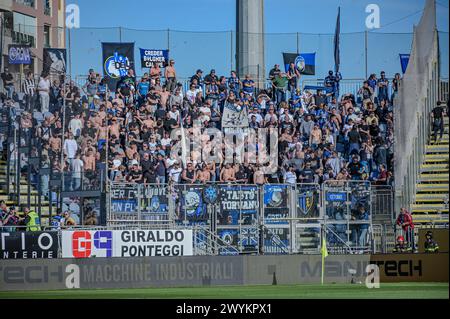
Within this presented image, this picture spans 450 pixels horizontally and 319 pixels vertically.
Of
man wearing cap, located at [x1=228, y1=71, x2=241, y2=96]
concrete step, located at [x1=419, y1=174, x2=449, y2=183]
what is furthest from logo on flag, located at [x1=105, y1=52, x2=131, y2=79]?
concrete step, located at [x1=419, y1=174, x2=449, y2=183]

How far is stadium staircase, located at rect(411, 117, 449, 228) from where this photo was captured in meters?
21.8

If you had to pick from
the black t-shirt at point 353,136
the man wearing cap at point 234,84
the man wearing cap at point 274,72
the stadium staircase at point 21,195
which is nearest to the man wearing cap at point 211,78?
the man wearing cap at point 234,84

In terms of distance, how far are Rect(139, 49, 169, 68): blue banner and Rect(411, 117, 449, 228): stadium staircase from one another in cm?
764

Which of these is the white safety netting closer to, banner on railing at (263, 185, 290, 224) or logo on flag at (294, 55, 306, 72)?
banner on railing at (263, 185, 290, 224)

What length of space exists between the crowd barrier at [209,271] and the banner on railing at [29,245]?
21.2 inches

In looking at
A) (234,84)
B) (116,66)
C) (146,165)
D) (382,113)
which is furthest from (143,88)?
(382,113)

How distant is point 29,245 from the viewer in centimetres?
2044

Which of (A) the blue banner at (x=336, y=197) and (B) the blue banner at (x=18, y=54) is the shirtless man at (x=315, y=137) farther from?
(B) the blue banner at (x=18, y=54)

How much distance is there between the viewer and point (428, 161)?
2219 cm

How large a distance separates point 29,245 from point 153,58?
7567 mm

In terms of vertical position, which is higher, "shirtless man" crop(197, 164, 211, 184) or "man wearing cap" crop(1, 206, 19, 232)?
"shirtless man" crop(197, 164, 211, 184)

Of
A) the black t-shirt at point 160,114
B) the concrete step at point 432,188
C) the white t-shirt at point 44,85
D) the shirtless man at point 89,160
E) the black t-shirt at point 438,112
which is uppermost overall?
the white t-shirt at point 44,85

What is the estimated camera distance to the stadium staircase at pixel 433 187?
21.8 meters

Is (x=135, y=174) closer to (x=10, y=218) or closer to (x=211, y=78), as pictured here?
(x=10, y=218)
